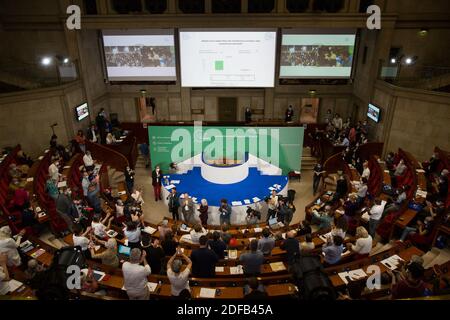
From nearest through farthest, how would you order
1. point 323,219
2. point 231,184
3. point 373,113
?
point 323,219 < point 231,184 < point 373,113

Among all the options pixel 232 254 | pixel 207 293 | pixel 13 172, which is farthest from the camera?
pixel 13 172

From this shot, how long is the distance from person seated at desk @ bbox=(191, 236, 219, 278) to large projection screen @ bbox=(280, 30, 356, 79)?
1402 cm

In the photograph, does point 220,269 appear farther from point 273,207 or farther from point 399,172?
point 399,172

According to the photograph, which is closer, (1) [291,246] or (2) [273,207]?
(1) [291,246]

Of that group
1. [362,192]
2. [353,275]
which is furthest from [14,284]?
[362,192]

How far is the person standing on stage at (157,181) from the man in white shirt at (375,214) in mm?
7491

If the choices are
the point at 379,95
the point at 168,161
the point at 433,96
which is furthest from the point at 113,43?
the point at 433,96

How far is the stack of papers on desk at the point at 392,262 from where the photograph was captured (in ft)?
22.5

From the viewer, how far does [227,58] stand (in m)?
17.4

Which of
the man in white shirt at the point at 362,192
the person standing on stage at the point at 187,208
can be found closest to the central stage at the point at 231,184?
the person standing on stage at the point at 187,208

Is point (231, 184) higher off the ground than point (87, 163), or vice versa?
point (87, 163)

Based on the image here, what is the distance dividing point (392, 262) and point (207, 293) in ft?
13.0

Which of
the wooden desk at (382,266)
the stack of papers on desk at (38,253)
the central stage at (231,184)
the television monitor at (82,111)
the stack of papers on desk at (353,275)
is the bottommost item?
the central stage at (231,184)

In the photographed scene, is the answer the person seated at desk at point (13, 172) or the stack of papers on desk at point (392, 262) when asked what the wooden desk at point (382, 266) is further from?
the person seated at desk at point (13, 172)
